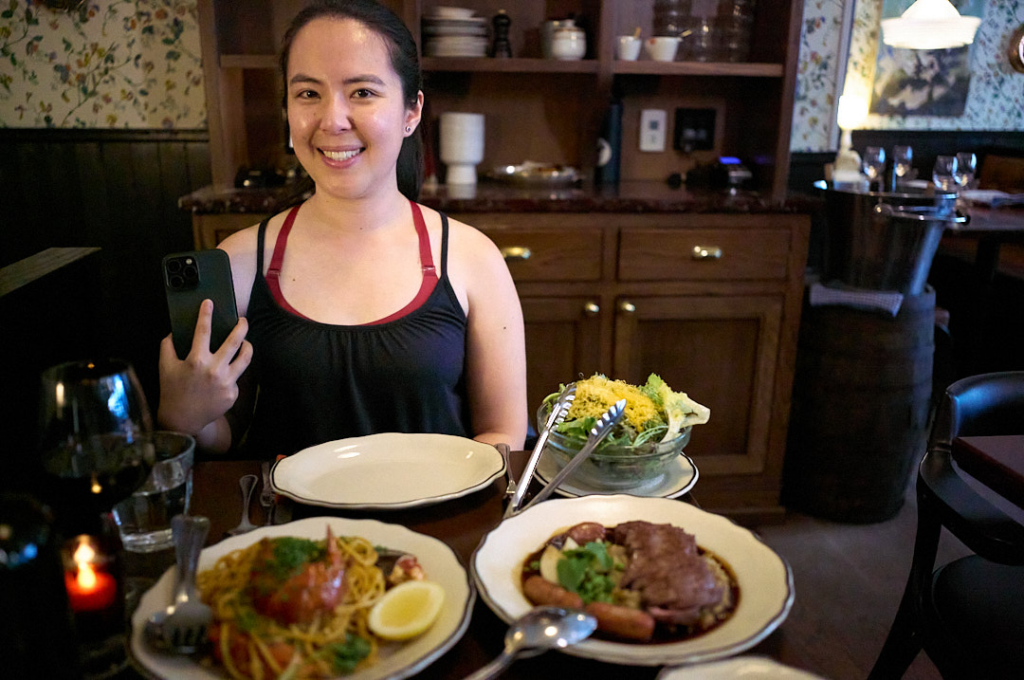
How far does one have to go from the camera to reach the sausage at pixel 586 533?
78 centimetres

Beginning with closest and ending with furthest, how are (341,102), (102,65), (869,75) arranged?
(341,102) → (102,65) → (869,75)

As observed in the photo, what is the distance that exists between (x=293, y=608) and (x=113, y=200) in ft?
8.79

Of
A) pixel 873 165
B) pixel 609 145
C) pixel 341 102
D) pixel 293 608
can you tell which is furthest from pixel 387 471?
pixel 873 165

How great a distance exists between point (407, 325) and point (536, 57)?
67.3 inches

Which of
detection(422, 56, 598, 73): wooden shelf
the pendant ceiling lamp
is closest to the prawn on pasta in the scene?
detection(422, 56, 598, 73): wooden shelf

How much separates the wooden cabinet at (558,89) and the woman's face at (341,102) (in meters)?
1.05

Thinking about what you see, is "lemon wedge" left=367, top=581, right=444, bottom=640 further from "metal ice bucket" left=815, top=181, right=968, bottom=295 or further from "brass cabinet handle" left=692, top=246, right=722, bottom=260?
"metal ice bucket" left=815, top=181, right=968, bottom=295

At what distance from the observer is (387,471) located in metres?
1.00

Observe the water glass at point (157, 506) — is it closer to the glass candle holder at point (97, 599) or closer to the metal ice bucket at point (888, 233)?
the glass candle holder at point (97, 599)

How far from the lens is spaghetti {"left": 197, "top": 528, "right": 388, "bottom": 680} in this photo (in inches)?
23.2

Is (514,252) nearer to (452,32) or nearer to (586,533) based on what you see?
(452,32)

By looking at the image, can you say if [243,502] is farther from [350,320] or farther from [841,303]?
[841,303]

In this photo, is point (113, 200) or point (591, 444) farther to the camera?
point (113, 200)

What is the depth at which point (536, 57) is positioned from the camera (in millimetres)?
2762
